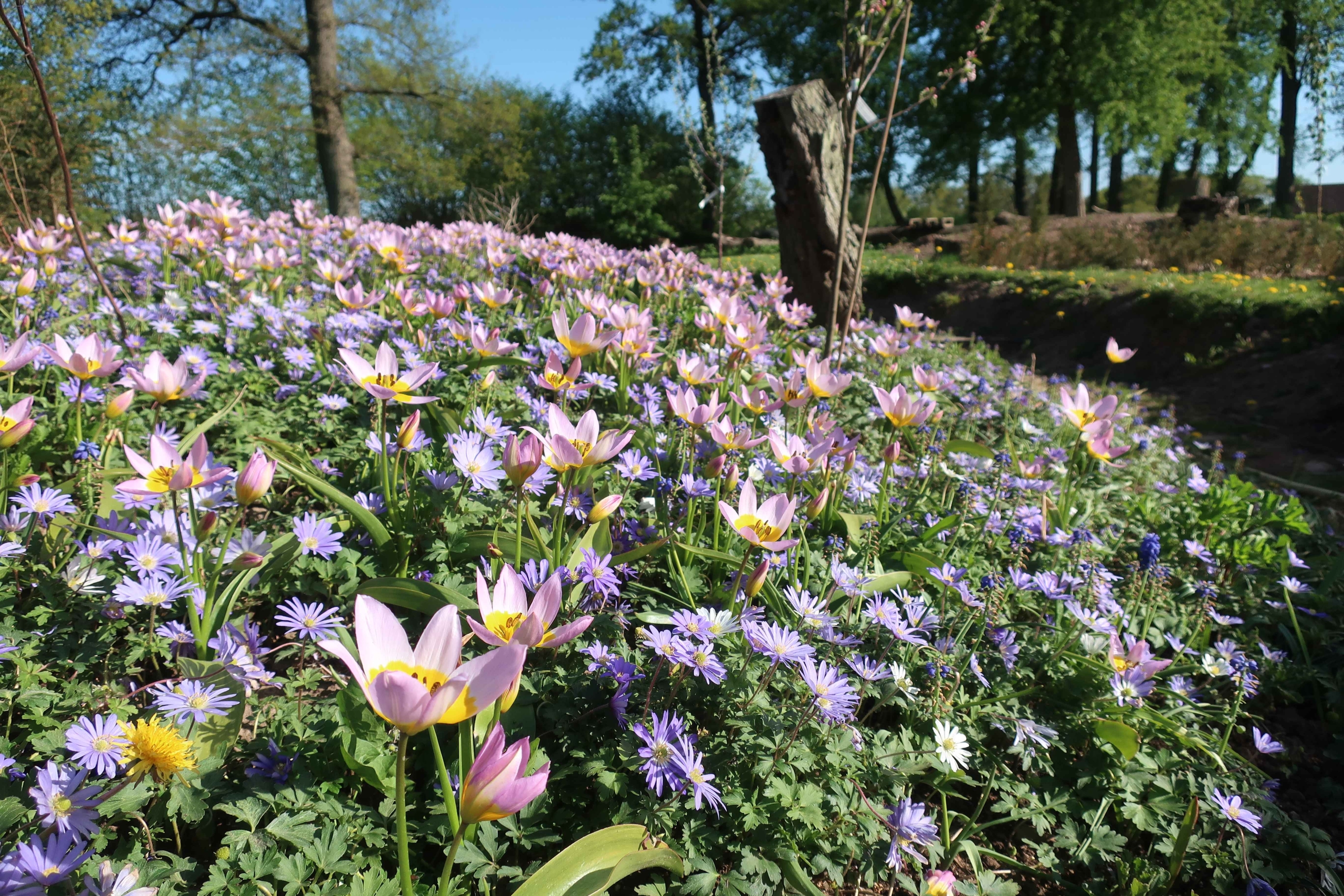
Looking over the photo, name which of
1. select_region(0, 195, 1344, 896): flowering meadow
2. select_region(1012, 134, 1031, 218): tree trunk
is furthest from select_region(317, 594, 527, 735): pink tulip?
select_region(1012, 134, 1031, 218): tree trunk

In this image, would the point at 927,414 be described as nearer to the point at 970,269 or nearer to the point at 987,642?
the point at 987,642

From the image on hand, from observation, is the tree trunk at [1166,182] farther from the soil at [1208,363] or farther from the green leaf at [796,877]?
A: the green leaf at [796,877]

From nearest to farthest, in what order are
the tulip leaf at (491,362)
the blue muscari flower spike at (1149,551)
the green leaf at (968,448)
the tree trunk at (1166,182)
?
the blue muscari flower spike at (1149,551)
the tulip leaf at (491,362)
the green leaf at (968,448)
the tree trunk at (1166,182)

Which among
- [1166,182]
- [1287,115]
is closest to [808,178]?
[1287,115]

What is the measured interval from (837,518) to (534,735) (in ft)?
3.59

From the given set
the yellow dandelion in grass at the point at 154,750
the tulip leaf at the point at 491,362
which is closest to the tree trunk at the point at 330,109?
the tulip leaf at the point at 491,362

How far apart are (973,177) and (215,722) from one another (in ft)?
83.1

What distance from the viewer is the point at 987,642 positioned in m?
1.82

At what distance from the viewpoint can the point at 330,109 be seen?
35.1 ft

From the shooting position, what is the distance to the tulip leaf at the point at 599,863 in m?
0.91

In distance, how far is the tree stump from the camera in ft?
16.1

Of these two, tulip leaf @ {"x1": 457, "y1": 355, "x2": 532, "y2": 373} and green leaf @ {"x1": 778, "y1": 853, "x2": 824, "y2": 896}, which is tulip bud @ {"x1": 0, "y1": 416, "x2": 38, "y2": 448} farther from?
green leaf @ {"x1": 778, "y1": 853, "x2": 824, "y2": 896}

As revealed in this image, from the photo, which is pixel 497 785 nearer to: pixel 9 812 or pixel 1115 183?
pixel 9 812

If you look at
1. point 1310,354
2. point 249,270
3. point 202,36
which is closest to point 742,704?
point 249,270
